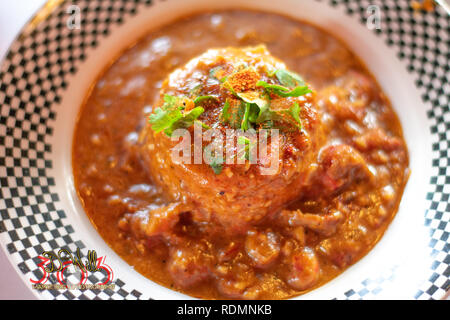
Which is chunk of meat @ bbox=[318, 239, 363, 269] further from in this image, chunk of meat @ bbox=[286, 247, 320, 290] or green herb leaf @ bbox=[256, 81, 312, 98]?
green herb leaf @ bbox=[256, 81, 312, 98]

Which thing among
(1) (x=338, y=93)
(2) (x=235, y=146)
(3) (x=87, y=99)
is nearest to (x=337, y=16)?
(1) (x=338, y=93)

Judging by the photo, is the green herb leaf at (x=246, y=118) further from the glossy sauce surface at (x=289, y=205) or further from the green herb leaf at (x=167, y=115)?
the glossy sauce surface at (x=289, y=205)

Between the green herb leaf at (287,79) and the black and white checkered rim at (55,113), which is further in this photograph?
the green herb leaf at (287,79)

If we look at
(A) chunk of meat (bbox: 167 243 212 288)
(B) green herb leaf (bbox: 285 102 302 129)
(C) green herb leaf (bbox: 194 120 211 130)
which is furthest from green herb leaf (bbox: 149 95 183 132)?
(A) chunk of meat (bbox: 167 243 212 288)

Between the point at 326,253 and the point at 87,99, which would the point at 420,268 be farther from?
the point at 87,99

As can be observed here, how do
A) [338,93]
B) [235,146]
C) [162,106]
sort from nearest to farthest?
[235,146] → [162,106] → [338,93]

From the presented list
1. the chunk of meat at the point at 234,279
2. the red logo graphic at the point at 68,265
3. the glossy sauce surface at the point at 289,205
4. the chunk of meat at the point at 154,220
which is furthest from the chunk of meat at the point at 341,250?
the red logo graphic at the point at 68,265

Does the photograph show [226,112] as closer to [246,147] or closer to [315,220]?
[246,147]
